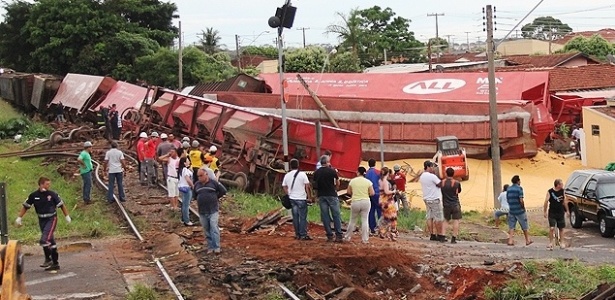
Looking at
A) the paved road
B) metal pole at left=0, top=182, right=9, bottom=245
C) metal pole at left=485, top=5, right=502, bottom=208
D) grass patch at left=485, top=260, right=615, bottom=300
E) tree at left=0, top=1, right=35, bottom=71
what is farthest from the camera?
tree at left=0, top=1, right=35, bottom=71

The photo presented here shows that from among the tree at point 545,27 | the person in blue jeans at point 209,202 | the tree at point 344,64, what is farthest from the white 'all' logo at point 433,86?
the tree at point 545,27

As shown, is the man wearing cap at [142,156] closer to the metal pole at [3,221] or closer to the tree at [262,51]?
the metal pole at [3,221]

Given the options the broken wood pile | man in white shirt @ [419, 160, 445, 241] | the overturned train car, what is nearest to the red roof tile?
the overturned train car

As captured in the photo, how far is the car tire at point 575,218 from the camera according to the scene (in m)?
22.8

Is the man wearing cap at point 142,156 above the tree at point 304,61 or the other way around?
the other way around

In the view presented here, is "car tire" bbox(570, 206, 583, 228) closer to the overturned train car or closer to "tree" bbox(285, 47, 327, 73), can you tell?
the overturned train car

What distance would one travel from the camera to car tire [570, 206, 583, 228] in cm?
2284

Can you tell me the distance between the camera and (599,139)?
3559 centimetres

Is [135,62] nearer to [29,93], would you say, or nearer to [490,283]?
[29,93]

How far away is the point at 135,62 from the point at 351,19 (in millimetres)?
35040

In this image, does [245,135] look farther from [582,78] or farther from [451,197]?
[582,78]

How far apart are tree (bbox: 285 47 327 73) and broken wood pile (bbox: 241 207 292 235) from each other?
4638 centimetres

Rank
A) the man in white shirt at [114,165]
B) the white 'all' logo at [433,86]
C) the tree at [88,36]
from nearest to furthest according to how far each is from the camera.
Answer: the man in white shirt at [114,165] → the white 'all' logo at [433,86] → the tree at [88,36]

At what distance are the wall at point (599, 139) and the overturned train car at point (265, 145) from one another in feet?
51.3
